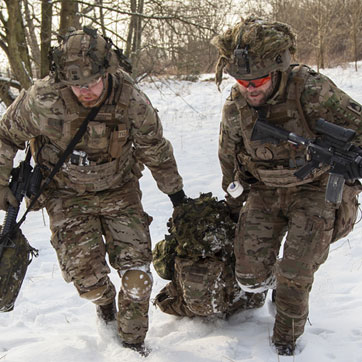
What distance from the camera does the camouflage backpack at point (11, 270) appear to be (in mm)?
3039

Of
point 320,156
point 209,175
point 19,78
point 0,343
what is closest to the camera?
point 320,156

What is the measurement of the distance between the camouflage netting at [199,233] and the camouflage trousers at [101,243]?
296 millimetres

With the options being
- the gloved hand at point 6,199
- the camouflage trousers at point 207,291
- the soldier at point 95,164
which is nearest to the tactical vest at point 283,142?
the soldier at point 95,164

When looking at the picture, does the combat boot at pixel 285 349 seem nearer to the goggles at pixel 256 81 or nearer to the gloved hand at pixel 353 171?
the gloved hand at pixel 353 171

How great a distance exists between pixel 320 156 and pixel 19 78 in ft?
16.0

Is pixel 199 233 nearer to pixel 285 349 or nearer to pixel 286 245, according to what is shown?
pixel 286 245

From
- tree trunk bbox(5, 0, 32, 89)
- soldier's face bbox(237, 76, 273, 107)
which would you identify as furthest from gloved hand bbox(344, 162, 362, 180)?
tree trunk bbox(5, 0, 32, 89)

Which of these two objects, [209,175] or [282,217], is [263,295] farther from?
[209,175]

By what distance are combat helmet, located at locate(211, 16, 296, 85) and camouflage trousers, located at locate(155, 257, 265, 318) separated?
152cm

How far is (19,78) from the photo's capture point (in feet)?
20.4

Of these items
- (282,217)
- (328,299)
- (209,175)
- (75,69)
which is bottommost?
(209,175)

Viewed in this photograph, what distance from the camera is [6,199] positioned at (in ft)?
10.9

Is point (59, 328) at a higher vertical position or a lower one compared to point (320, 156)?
lower

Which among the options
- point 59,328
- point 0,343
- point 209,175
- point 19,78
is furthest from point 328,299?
point 19,78
